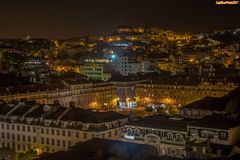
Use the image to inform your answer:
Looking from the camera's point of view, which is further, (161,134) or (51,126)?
(51,126)

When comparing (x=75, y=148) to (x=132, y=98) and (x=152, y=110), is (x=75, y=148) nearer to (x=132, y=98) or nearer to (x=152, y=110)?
(x=152, y=110)

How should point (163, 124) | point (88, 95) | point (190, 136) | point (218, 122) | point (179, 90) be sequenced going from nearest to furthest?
point (190, 136) → point (218, 122) → point (163, 124) → point (88, 95) → point (179, 90)

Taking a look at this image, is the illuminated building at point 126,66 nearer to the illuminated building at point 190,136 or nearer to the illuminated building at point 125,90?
the illuminated building at point 125,90

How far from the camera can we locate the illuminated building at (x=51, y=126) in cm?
4503

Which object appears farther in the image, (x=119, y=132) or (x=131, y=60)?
(x=131, y=60)

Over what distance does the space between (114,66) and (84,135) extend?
291 feet

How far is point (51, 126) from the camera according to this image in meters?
47.1

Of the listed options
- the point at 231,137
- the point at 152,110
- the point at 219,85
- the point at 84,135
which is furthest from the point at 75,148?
the point at 219,85

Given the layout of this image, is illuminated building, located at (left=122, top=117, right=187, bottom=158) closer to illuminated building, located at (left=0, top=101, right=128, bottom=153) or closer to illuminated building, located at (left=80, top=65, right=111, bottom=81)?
illuminated building, located at (left=0, top=101, right=128, bottom=153)

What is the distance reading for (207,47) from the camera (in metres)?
194

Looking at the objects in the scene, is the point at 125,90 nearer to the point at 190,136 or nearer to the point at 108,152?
the point at 190,136

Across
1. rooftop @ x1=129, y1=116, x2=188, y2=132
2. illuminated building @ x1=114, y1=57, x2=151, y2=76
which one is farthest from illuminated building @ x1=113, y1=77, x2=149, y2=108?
rooftop @ x1=129, y1=116, x2=188, y2=132

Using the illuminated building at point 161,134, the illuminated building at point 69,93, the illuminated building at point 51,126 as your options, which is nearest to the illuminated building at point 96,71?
the illuminated building at point 69,93

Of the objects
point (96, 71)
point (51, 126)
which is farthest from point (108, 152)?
point (96, 71)
